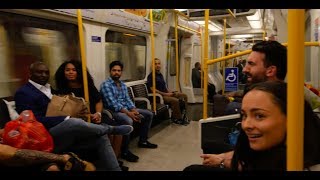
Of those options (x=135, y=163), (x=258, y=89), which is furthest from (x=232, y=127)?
(x=135, y=163)

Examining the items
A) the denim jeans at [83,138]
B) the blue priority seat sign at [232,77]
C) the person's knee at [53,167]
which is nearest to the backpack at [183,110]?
the blue priority seat sign at [232,77]

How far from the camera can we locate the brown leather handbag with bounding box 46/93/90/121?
9.39ft

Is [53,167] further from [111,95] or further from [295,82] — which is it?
[111,95]

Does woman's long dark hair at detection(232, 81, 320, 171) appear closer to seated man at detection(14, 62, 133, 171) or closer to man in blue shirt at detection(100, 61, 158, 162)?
seated man at detection(14, 62, 133, 171)

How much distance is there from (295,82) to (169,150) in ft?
12.6

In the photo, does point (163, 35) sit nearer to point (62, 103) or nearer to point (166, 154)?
point (166, 154)

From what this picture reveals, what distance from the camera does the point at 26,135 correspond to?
2307 mm

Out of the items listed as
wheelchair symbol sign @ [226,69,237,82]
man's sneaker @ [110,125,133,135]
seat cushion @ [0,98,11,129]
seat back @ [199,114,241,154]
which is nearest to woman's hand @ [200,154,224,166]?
seat back @ [199,114,241,154]

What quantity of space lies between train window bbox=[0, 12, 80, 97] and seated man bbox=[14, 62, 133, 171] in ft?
1.36

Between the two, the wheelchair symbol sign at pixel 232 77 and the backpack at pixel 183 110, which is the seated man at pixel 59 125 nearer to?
the wheelchair symbol sign at pixel 232 77

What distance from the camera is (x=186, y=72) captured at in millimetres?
8820

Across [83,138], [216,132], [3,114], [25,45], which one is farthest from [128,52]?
[216,132]

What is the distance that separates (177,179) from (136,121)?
343 centimetres

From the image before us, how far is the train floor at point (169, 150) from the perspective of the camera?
3861 mm
